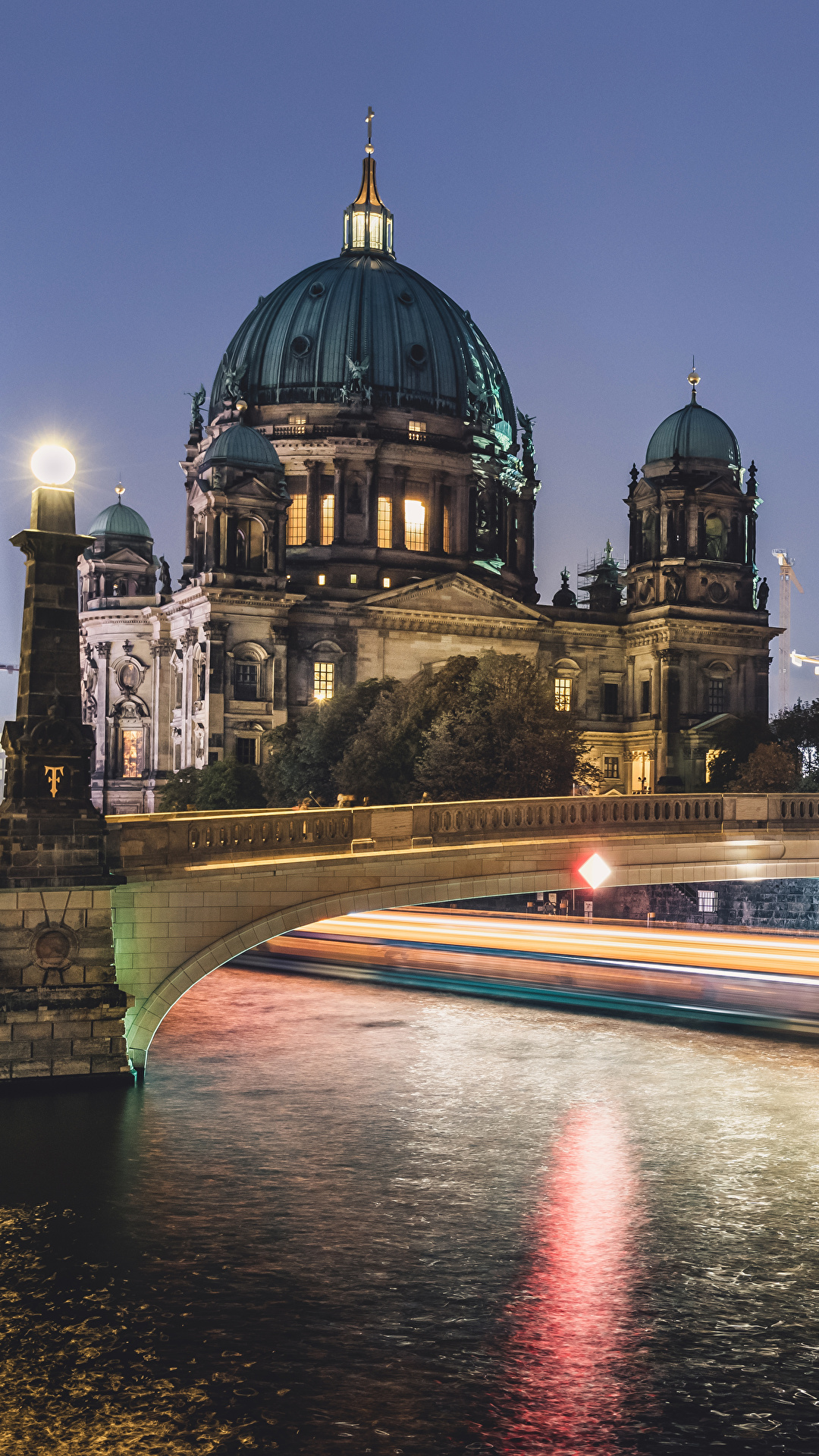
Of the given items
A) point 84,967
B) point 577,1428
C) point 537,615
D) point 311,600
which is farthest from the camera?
point 537,615

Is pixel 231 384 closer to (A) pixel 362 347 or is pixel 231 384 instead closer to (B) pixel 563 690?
(A) pixel 362 347

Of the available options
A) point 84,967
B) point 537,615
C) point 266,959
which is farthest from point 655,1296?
point 537,615

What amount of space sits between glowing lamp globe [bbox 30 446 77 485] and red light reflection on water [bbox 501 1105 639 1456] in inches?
658

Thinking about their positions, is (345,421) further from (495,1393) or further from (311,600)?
(495,1393)

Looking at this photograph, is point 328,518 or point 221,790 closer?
point 221,790

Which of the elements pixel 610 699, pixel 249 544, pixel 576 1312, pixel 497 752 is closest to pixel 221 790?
pixel 249 544

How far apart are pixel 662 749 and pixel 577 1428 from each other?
82567 millimetres

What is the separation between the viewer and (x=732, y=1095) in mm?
31812

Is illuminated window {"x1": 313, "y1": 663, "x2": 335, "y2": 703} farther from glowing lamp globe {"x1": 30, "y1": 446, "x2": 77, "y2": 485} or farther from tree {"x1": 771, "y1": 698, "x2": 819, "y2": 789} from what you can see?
glowing lamp globe {"x1": 30, "y1": 446, "x2": 77, "y2": 485}

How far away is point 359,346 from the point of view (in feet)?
328

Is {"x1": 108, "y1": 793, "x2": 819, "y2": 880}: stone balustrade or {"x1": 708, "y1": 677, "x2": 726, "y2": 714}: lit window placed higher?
{"x1": 708, "y1": 677, "x2": 726, "y2": 714}: lit window

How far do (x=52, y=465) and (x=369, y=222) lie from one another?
8700 centimetres

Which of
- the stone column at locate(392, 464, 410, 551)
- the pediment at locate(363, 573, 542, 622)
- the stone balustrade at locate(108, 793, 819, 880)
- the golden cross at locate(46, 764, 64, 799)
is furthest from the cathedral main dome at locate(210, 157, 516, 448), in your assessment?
the golden cross at locate(46, 764, 64, 799)

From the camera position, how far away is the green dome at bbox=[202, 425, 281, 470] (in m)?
88.5
